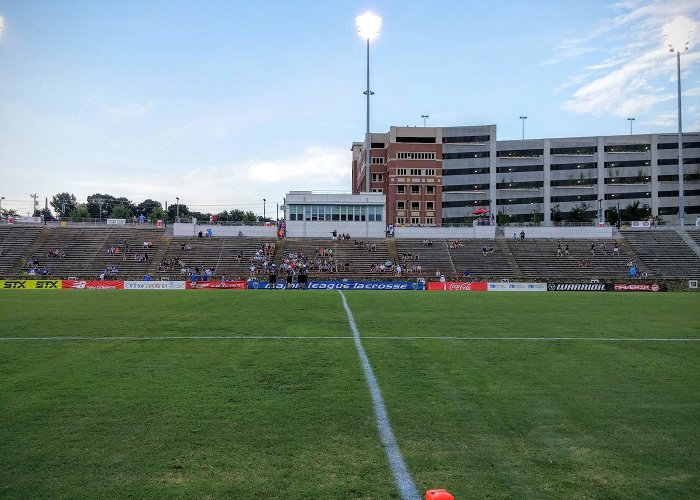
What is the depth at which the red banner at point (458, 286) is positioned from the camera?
4169cm

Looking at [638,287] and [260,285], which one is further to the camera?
[638,287]

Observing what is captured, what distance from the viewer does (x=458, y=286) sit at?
4219 centimetres

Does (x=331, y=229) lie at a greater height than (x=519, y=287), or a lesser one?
greater

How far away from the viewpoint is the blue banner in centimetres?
4062

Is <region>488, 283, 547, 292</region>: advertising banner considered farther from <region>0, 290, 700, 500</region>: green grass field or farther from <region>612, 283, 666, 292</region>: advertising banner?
<region>0, 290, 700, 500</region>: green grass field

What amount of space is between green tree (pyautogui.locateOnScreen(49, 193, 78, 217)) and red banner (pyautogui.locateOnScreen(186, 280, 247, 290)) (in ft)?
355

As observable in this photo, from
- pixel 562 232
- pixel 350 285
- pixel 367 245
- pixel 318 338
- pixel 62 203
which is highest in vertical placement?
pixel 62 203

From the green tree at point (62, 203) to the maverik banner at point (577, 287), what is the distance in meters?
127

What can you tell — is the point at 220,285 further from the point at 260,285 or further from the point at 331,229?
the point at 331,229

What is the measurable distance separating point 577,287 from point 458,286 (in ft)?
31.1

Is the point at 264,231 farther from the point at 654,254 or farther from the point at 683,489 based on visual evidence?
the point at 683,489

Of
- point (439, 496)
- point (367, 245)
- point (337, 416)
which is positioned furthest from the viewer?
point (367, 245)

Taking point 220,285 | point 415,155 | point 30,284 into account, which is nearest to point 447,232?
point 220,285

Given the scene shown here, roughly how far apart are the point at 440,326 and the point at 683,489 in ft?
38.0
